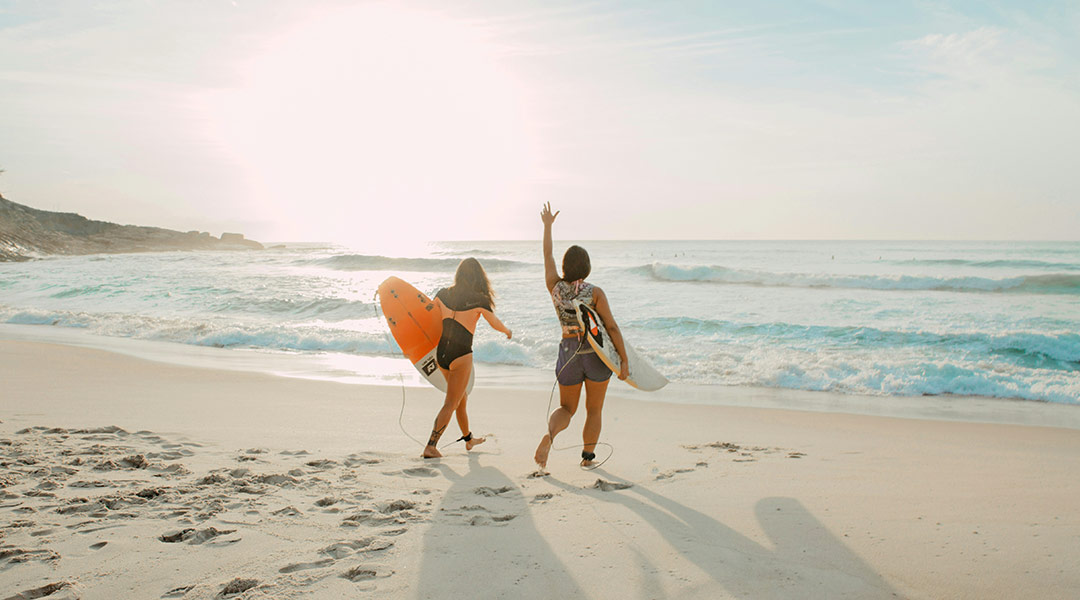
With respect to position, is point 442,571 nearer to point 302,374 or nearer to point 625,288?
point 302,374

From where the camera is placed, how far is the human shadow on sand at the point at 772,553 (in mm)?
2648

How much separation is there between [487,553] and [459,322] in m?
2.28

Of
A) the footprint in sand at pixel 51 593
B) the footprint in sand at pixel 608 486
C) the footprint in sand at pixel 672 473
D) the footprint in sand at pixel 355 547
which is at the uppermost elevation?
the footprint in sand at pixel 51 593

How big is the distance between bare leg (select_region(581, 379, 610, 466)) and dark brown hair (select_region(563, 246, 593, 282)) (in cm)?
79

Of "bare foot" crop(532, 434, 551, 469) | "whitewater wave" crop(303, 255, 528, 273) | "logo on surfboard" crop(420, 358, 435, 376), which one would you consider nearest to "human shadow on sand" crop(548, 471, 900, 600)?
"bare foot" crop(532, 434, 551, 469)

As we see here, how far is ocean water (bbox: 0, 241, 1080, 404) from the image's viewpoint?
30.5 feet

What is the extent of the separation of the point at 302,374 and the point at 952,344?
11.4 metres

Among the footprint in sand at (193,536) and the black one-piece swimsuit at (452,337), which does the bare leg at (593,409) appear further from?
the footprint in sand at (193,536)

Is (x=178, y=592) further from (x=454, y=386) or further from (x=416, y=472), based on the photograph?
(x=454, y=386)

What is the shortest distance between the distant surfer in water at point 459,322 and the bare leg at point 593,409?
81 cm

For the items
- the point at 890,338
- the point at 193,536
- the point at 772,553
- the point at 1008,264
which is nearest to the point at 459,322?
the point at 193,536

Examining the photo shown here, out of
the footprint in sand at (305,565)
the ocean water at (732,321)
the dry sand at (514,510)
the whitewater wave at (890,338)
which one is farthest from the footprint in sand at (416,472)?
the whitewater wave at (890,338)

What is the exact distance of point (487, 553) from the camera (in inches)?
116

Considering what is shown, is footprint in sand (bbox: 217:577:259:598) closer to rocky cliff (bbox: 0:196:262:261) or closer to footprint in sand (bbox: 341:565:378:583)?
footprint in sand (bbox: 341:565:378:583)
